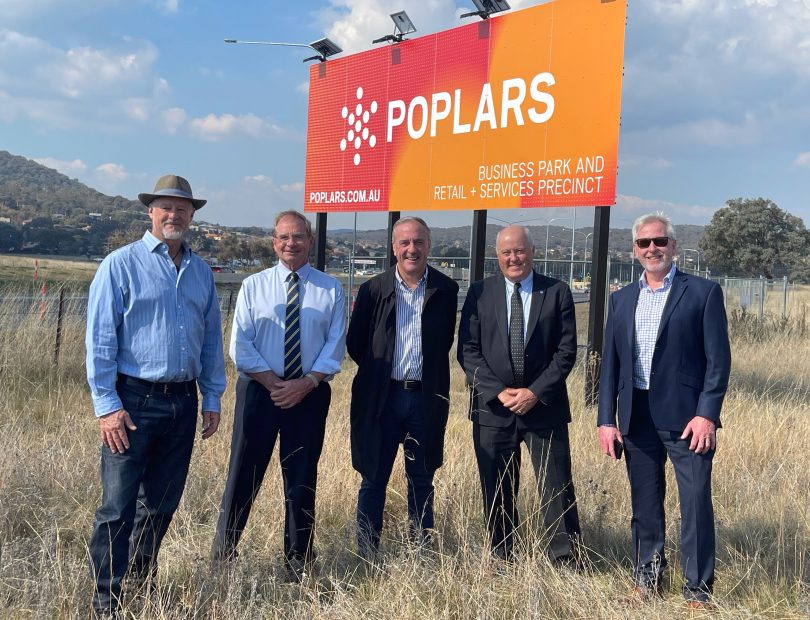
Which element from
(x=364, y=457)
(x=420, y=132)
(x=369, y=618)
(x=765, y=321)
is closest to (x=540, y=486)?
(x=364, y=457)

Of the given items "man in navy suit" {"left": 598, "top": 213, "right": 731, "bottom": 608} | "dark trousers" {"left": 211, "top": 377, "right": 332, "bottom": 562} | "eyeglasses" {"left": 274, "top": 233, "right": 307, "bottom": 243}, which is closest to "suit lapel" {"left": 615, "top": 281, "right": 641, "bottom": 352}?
"man in navy suit" {"left": 598, "top": 213, "right": 731, "bottom": 608}

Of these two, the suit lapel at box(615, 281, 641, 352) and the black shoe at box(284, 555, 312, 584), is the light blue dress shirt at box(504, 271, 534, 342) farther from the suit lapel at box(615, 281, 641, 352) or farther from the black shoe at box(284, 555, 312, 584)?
the black shoe at box(284, 555, 312, 584)

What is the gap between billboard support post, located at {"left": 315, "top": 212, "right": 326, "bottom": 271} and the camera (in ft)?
37.8

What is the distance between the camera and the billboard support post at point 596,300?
25.8ft

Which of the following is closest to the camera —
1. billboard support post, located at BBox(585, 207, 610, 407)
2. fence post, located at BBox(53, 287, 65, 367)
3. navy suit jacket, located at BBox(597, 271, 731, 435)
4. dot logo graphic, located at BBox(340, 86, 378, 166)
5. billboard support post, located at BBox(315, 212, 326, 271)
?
navy suit jacket, located at BBox(597, 271, 731, 435)

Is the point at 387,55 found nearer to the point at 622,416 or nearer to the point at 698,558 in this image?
the point at 622,416

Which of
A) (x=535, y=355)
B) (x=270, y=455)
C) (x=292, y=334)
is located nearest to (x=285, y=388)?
(x=292, y=334)

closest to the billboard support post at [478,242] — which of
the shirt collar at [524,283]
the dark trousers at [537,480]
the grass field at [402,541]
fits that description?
the grass field at [402,541]

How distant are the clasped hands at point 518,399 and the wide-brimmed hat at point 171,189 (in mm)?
1955

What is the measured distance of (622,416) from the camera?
3.78 metres

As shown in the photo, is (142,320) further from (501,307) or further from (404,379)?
(501,307)

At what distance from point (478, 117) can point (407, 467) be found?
5757 mm

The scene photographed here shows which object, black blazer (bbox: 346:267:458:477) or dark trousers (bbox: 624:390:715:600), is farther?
black blazer (bbox: 346:267:458:477)

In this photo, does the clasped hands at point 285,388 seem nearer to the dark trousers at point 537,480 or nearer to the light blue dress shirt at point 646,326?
the dark trousers at point 537,480
